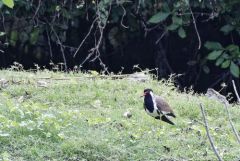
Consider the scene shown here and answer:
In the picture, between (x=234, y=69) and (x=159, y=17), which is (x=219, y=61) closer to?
(x=234, y=69)

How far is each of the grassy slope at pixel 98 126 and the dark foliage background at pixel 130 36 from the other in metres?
1.97

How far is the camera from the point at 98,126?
5.71m

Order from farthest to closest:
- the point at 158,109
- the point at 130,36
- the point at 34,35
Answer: the point at 130,36, the point at 34,35, the point at 158,109

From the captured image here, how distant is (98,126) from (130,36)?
462cm

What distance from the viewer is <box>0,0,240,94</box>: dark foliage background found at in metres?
9.25

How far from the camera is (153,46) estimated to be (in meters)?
10.5

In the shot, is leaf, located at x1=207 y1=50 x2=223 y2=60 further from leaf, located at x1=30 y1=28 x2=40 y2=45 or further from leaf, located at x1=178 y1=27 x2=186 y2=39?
leaf, located at x1=30 y1=28 x2=40 y2=45

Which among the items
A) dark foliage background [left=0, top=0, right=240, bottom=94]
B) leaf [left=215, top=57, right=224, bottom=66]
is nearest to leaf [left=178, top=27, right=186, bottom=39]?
→ dark foliage background [left=0, top=0, right=240, bottom=94]

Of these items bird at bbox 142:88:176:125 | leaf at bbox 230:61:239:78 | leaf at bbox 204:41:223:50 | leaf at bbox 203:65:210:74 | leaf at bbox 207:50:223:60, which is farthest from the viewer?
leaf at bbox 203:65:210:74

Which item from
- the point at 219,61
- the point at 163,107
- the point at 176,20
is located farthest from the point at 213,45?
the point at 163,107

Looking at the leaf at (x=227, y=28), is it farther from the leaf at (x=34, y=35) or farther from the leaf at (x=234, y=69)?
the leaf at (x=34, y=35)

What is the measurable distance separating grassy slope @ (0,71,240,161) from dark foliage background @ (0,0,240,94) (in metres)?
1.97

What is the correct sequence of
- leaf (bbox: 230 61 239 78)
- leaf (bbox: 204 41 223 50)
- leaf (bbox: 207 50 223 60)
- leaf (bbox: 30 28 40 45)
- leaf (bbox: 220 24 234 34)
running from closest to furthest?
leaf (bbox: 230 61 239 78)
leaf (bbox: 207 50 223 60)
leaf (bbox: 204 41 223 50)
leaf (bbox: 220 24 234 34)
leaf (bbox: 30 28 40 45)

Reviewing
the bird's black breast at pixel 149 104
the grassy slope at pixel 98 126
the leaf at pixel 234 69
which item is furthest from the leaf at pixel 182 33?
the bird's black breast at pixel 149 104
